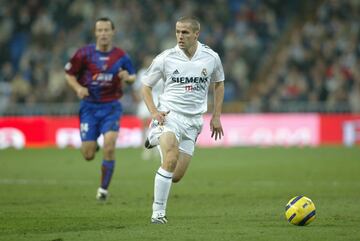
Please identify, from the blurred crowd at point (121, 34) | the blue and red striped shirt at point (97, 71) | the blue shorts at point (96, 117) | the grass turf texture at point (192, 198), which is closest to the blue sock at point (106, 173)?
the grass turf texture at point (192, 198)

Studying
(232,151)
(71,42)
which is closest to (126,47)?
(71,42)

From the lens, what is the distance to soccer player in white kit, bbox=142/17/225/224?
10.5 metres

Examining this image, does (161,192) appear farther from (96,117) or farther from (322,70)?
(322,70)

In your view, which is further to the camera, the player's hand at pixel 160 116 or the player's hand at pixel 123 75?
the player's hand at pixel 123 75

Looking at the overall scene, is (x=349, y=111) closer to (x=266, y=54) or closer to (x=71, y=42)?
(x=266, y=54)

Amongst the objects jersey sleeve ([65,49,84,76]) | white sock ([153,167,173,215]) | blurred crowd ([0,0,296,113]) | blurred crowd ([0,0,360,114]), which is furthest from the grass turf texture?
blurred crowd ([0,0,296,113])

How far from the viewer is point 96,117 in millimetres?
14047

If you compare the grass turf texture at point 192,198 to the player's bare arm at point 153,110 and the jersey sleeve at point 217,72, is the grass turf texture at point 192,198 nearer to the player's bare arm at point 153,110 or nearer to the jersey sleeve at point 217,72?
the player's bare arm at point 153,110

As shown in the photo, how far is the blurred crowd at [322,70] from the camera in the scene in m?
29.5

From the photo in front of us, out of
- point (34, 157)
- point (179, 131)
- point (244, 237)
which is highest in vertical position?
point (179, 131)

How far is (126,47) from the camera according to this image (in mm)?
31297

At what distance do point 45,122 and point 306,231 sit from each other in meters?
20.8

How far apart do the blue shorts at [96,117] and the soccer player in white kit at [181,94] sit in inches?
124

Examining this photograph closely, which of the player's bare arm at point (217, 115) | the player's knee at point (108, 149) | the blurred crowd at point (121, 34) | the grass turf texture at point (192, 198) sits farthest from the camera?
the blurred crowd at point (121, 34)
